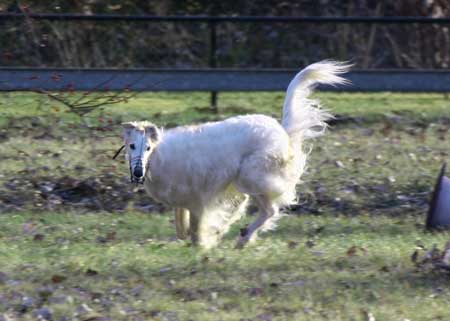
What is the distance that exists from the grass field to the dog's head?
662 mm

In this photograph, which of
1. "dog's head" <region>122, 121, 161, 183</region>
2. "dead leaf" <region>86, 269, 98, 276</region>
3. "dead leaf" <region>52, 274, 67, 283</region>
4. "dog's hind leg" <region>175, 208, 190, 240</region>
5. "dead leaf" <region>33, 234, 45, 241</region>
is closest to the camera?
"dead leaf" <region>52, 274, 67, 283</region>

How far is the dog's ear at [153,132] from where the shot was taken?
Answer: 9203 millimetres

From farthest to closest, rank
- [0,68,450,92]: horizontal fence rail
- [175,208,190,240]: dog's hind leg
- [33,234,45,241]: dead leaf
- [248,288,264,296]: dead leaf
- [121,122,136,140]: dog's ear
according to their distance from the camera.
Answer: [0,68,450,92]: horizontal fence rail → [175,208,190,240]: dog's hind leg → [33,234,45,241]: dead leaf → [121,122,136,140]: dog's ear → [248,288,264,296]: dead leaf

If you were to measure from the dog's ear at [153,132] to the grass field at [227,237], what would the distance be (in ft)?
3.06

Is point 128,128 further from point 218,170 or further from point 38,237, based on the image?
point 38,237

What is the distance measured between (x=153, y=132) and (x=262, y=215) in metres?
1.24

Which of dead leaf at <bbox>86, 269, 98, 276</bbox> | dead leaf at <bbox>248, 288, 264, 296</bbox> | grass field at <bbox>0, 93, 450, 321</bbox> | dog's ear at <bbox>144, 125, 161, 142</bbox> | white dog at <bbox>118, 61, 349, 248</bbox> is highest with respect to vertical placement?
dog's ear at <bbox>144, 125, 161, 142</bbox>

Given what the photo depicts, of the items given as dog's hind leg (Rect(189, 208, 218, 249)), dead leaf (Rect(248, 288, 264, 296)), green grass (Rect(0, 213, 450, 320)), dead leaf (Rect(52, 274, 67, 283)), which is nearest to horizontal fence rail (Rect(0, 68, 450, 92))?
green grass (Rect(0, 213, 450, 320))

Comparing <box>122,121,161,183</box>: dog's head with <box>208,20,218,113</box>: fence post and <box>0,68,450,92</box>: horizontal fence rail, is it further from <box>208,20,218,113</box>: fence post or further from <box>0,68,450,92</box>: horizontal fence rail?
<box>208,20,218,113</box>: fence post

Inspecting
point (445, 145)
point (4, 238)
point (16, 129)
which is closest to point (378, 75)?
point (445, 145)

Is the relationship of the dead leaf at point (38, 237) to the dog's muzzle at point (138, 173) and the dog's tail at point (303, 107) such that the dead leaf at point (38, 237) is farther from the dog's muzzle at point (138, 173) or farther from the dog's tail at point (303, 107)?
the dog's tail at point (303, 107)

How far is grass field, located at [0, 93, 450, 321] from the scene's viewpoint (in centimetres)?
753

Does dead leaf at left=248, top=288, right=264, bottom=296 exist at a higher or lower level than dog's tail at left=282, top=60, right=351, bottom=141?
lower

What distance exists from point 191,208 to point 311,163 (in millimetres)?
3417
